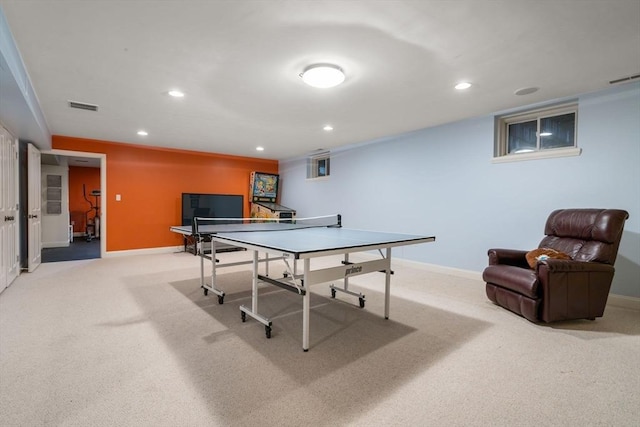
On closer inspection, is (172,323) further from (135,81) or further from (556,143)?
(556,143)

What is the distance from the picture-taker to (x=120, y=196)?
6.35m

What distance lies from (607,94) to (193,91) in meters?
4.79

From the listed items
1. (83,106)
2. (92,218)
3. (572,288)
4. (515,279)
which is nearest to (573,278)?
(572,288)

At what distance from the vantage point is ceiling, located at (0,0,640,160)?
205 centimetres

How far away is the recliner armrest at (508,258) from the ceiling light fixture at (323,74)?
2.64 m

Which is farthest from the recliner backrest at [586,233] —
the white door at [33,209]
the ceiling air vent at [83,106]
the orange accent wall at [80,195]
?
the orange accent wall at [80,195]

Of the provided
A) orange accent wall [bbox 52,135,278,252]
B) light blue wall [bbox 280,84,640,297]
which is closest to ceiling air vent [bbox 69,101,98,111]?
orange accent wall [bbox 52,135,278,252]

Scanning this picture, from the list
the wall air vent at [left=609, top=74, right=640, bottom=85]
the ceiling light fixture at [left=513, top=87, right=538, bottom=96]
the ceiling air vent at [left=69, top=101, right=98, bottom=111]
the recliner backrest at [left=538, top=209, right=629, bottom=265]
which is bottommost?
the recliner backrest at [left=538, top=209, right=629, bottom=265]

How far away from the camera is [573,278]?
9.30ft

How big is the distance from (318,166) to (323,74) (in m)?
4.93

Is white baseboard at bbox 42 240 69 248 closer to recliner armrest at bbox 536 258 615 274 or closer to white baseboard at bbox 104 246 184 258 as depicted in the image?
white baseboard at bbox 104 246 184 258

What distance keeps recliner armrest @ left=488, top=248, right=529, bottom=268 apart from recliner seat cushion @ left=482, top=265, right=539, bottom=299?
14cm

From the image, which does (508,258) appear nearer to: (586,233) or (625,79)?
(586,233)

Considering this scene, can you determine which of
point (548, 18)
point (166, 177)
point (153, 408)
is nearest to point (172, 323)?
point (153, 408)
